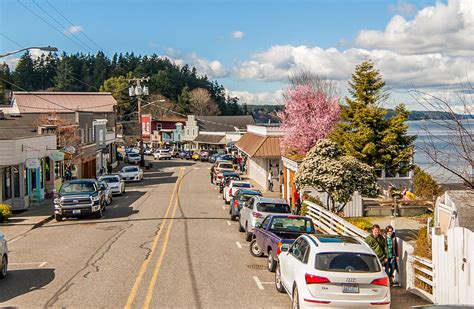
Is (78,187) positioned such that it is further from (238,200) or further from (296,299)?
(296,299)

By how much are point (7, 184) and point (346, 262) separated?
25490 mm

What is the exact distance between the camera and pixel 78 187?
30.0m

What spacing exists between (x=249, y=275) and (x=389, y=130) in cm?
2545

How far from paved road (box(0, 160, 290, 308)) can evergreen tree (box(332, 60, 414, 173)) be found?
1240 centimetres

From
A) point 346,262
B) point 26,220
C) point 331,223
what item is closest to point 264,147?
point 26,220

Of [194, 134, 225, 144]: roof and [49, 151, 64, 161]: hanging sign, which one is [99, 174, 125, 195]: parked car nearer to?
[49, 151, 64, 161]: hanging sign

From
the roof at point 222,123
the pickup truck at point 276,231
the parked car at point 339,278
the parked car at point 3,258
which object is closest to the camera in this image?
the parked car at point 339,278

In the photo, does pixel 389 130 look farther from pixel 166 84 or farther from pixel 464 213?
pixel 166 84

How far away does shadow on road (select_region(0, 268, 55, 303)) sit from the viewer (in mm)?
14209

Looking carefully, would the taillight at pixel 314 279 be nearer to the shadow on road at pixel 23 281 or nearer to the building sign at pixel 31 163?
the shadow on road at pixel 23 281

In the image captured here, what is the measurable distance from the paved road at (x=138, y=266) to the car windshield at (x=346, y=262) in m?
2.01

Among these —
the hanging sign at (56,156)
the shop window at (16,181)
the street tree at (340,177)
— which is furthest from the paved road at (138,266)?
the hanging sign at (56,156)

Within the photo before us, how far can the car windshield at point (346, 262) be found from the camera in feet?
37.6

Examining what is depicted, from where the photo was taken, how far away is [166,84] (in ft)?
582
